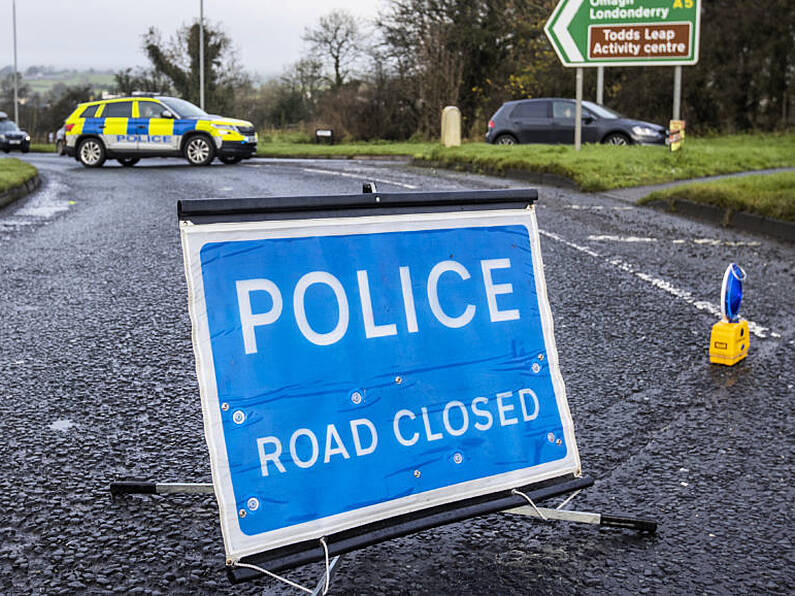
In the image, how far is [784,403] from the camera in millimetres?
4316

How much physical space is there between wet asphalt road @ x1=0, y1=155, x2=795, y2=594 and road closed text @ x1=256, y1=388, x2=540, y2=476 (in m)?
0.35

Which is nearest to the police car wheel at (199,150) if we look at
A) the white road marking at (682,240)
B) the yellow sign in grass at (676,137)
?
the yellow sign in grass at (676,137)

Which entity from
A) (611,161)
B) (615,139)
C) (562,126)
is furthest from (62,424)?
(562,126)

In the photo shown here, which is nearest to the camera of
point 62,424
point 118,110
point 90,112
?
point 62,424

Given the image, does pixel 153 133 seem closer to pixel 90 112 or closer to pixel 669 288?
pixel 90 112

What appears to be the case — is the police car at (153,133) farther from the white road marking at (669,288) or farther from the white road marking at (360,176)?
the white road marking at (669,288)

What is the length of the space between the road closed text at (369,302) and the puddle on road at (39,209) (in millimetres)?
8869

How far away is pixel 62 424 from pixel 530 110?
851 inches

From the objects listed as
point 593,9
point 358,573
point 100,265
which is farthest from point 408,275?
point 593,9

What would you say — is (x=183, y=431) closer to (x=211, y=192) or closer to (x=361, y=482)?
(x=361, y=482)

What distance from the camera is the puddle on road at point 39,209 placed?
11.3 meters

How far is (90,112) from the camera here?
22531 mm

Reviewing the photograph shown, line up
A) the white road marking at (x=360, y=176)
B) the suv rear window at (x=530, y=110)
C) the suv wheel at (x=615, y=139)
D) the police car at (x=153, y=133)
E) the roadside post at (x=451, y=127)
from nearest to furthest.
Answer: the white road marking at (x=360, y=176) < the police car at (x=153, y=133) < the suv wheel at (x=615, y=139) < the suv rear window at (x=530, y=110) < the roadside post at (x=451, y=127)

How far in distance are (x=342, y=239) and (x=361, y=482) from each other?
687 mm
